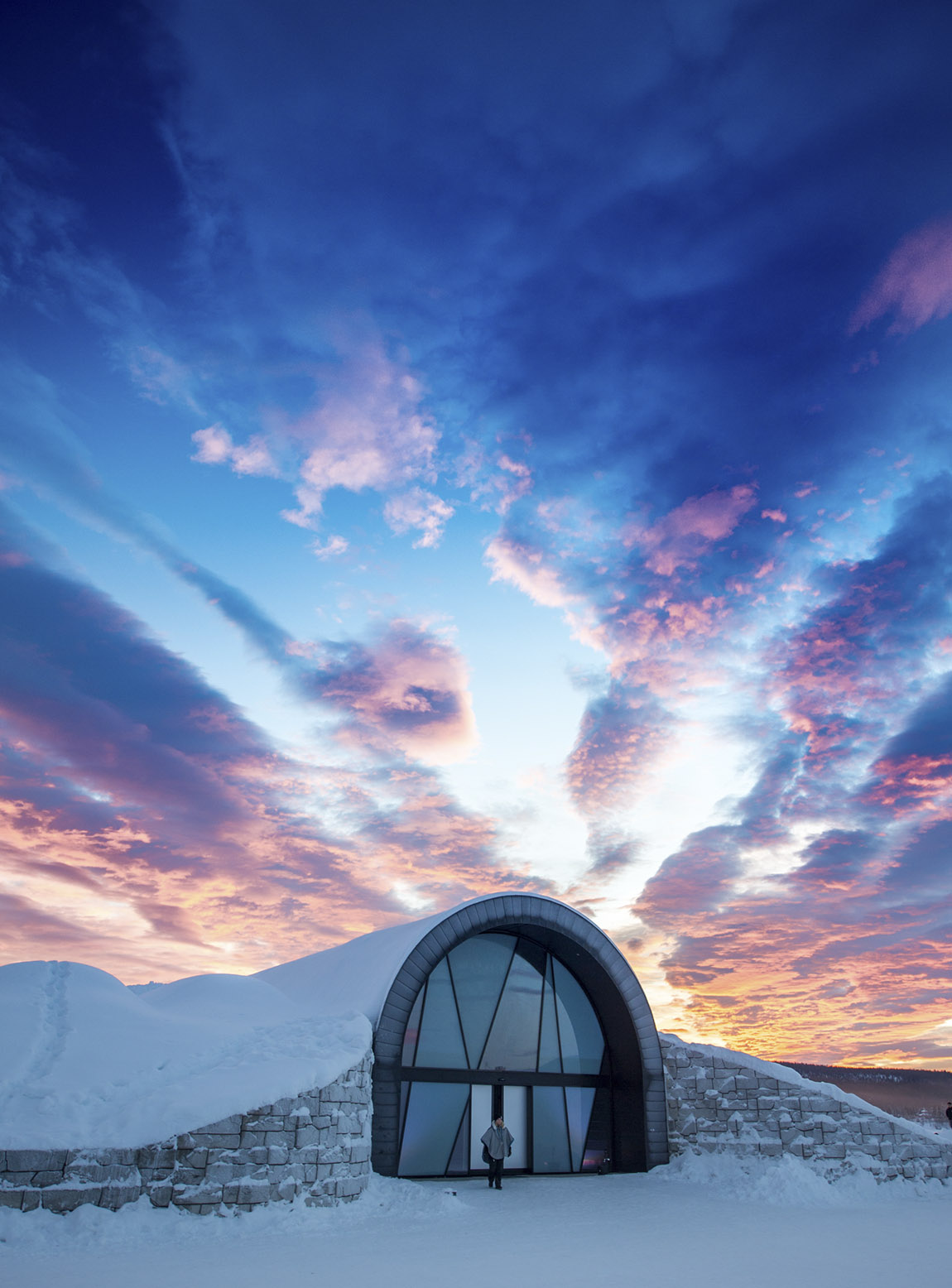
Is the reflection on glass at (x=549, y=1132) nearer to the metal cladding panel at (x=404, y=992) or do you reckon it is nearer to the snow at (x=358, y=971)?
the snow at (x=358, y=971)

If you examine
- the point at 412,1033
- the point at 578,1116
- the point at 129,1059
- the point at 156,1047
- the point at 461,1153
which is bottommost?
the point at 461,1153

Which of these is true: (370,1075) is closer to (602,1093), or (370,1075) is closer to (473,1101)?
(473,1101)

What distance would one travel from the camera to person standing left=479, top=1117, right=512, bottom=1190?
640 inches

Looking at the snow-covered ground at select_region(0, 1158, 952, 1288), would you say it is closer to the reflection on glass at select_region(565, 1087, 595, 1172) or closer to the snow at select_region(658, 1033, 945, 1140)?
the snow at select_region(658, 1033, 945, 1140)

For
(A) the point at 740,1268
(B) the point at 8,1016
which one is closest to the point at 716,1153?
(A) the point at 740,1268

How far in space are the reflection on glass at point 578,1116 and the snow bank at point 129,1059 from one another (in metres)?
6.59

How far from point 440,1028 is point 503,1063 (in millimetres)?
2017

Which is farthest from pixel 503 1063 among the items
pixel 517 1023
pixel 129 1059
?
pixel 129 1059

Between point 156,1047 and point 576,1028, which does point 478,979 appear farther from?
point 156,1047

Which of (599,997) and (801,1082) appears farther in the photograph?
(599,997)

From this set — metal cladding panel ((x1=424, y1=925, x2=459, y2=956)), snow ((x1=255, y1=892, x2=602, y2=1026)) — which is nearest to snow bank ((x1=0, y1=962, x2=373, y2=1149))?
snow ((x1=255, y1=892, x2=602, y2=1026))

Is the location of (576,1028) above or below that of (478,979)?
below

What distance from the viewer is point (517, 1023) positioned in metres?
19.8

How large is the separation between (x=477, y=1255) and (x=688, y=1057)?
10.8 metres
